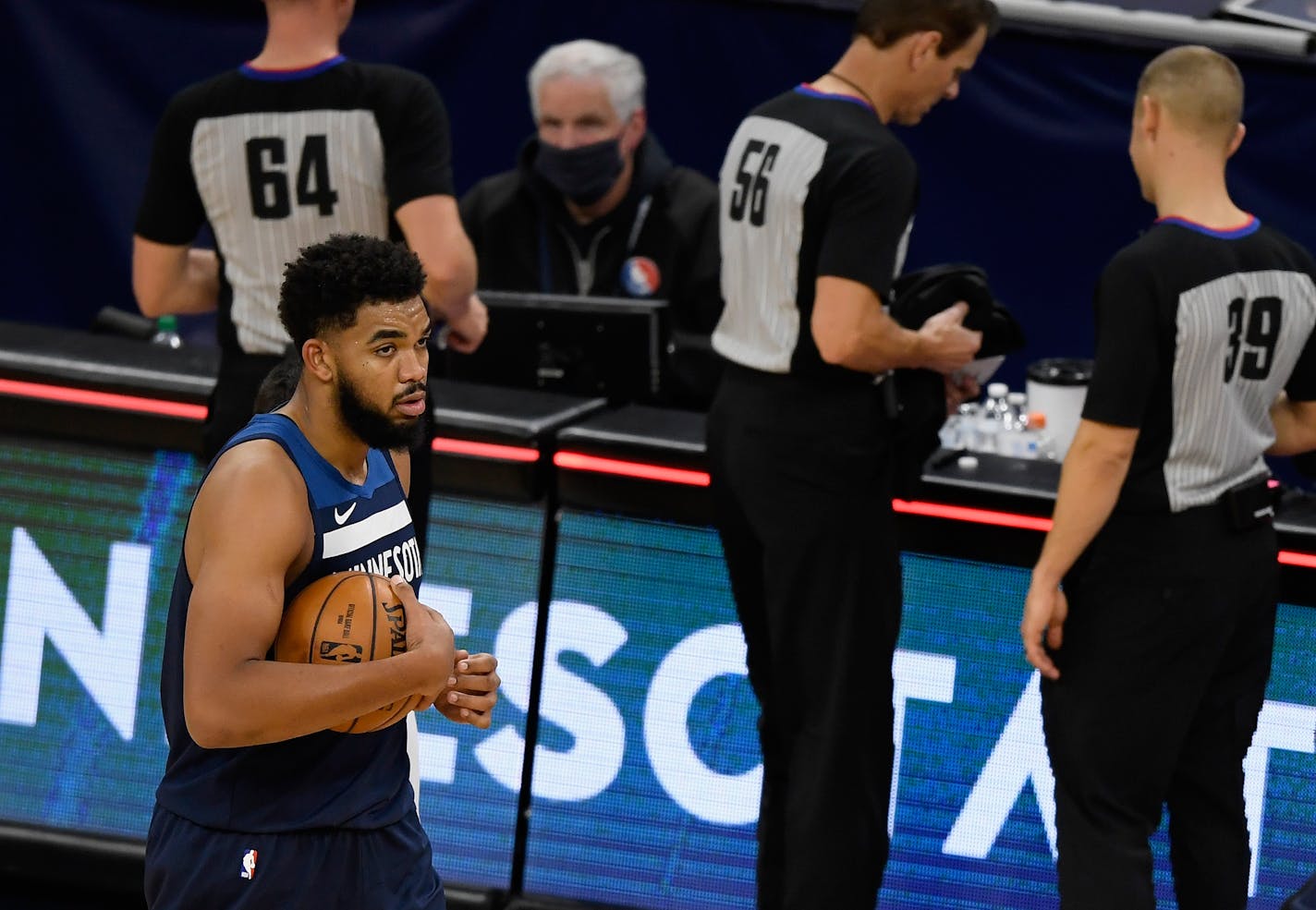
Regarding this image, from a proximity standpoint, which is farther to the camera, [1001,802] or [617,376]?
[617,376]

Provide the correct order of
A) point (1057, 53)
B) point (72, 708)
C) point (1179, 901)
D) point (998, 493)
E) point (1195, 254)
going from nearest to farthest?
point (1195, 254) → point (1179, 901) → point (998, 493) → point (72, 708) → point (1057, 53)

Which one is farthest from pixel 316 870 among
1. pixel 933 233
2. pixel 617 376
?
pixel 933 233

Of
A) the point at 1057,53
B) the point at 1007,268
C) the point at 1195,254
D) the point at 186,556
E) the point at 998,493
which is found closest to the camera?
the point at 186,556

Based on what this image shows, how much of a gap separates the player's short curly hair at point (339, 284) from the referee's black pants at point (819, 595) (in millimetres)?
1212

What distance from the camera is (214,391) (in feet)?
13.3

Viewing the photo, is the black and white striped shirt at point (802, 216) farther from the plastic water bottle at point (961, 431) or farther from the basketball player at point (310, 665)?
the plastic water bottle at point (961, 431)

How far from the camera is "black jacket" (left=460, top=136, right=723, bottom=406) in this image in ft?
18.3

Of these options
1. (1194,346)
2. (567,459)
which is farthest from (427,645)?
(567,459)

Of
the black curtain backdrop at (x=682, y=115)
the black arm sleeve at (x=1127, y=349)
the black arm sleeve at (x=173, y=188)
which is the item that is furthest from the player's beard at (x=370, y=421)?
the black curtain backdrop at (x=682, y=115)

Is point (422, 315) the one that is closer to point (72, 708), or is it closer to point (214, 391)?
point (214, 391)

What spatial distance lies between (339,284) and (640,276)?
2.98m

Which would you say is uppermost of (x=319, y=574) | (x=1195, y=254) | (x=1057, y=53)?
(x=1057, y=53)

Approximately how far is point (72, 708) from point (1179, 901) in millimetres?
2668

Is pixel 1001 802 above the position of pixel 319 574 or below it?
below
